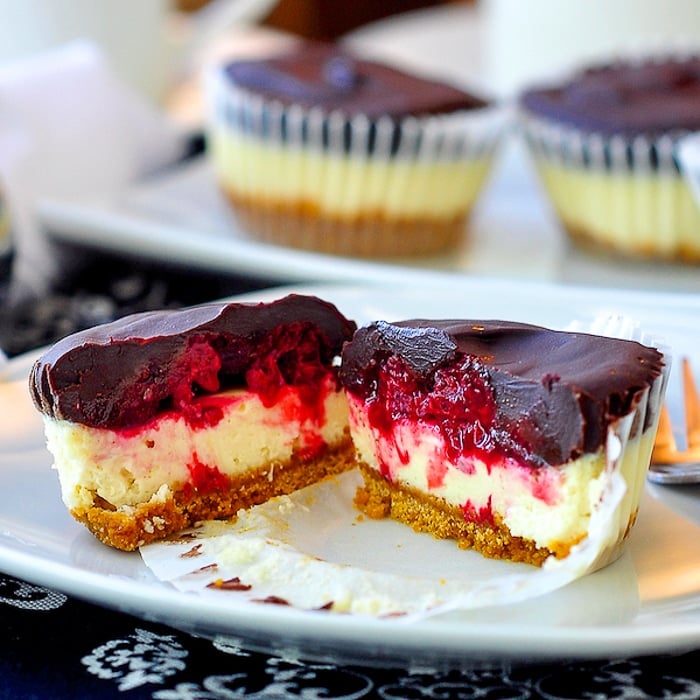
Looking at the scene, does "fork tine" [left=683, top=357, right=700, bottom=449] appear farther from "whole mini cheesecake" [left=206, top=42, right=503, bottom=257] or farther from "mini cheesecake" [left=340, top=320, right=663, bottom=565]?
"whole mini cheesecake" [left=206, top=42, right=503, bottom=257]

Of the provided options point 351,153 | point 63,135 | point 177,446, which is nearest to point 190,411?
point 177,446

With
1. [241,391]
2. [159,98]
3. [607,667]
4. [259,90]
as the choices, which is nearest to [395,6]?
[159,98]

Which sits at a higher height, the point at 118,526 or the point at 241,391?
the point at 241,391

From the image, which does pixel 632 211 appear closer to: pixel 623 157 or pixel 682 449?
pixel 623 157

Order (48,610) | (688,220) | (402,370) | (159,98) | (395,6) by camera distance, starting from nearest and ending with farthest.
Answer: (48,610) → (402,370) → (688,220) → (159,98) → (395,6)

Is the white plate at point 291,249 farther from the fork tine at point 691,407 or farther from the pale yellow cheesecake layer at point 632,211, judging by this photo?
the fork tine at point 691,407

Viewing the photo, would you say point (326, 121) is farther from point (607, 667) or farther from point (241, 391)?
point (607, 667)

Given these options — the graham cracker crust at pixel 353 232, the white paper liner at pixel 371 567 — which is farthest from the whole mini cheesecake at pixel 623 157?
the white paper liner at pixel 371 567
